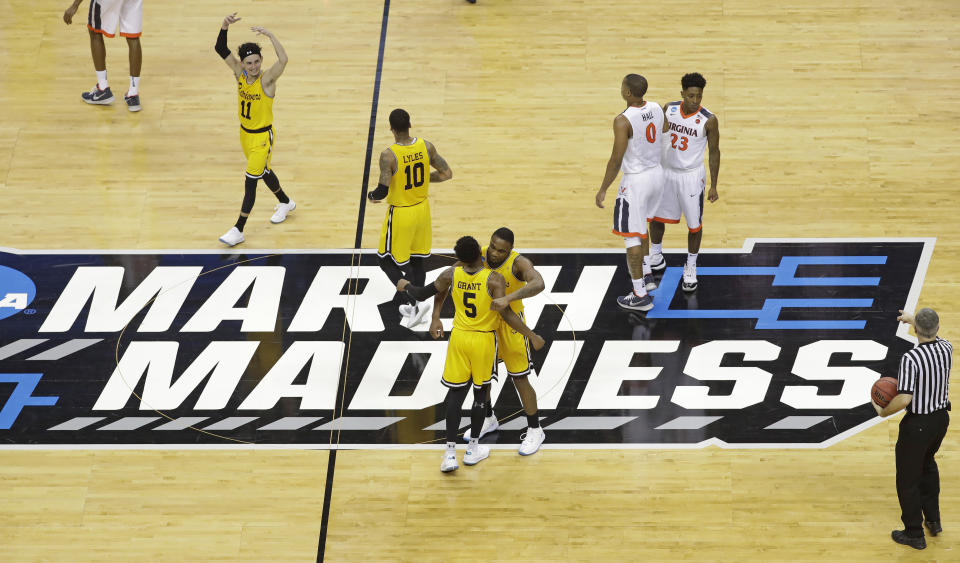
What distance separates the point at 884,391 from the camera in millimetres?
6754

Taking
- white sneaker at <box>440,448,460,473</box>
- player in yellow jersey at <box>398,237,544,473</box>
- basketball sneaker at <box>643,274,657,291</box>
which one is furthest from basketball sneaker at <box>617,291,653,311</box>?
white sneaker at <box>440,448,460,473</box>

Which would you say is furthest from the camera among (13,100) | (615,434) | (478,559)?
(13,100)

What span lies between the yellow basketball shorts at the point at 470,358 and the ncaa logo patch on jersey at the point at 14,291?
160 inches

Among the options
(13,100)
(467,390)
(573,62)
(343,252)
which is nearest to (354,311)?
(343,252)

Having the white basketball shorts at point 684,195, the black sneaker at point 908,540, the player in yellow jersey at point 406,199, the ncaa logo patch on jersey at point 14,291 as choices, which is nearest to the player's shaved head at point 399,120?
the player in yellow jersey at point 406,199

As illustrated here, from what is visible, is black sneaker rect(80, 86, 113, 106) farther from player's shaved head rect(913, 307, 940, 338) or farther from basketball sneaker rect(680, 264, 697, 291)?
player's shaved head rect(913, 307, 940, 338)

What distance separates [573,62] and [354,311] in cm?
408

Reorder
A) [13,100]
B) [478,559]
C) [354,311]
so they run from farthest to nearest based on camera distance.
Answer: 1. [13,100]
2. [354,311]
3. [478,559]

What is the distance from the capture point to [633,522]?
7.41m

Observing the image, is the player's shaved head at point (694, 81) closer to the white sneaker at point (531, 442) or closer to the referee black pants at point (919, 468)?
the white sneaker at point (531, 442)

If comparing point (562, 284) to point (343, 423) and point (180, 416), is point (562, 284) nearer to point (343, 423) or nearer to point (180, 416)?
point (343, 423)

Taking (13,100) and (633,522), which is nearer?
(633,522)

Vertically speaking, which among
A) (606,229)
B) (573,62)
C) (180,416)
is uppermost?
(573,62)

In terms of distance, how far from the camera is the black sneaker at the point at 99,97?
11.3 meters
